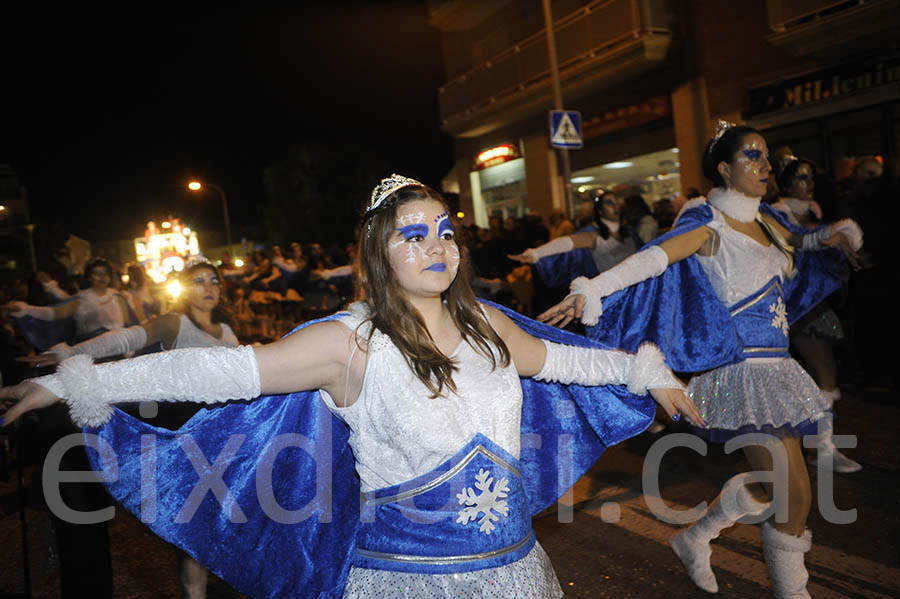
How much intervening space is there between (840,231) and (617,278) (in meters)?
1.56

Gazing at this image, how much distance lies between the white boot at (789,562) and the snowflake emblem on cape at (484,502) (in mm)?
1663

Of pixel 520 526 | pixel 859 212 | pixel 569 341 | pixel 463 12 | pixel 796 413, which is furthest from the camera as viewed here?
pixel 463 12

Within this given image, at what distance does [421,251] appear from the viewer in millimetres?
2260

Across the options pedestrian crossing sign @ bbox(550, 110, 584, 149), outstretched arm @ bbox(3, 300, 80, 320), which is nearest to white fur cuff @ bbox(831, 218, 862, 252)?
pedestrian crossing sign @ bbox(550, 110, 584, 149)

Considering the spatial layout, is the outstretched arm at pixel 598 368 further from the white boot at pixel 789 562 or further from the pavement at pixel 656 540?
the pavement at pixel 656 540

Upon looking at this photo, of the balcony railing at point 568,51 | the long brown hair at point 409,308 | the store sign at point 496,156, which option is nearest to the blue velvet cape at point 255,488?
the long brown hair at point 409,308

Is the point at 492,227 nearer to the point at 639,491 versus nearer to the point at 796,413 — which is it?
the point at 639,491

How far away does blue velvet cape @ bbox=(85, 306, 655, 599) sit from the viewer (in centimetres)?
235

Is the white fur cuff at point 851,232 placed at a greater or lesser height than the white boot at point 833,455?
greater

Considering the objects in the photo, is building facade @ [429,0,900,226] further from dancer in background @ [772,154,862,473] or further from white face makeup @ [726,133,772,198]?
white face makeup @ [726,133,772,198]

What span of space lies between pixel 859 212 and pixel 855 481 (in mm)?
3635

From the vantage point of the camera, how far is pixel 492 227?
1296 centimetres

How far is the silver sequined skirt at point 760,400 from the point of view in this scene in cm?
327

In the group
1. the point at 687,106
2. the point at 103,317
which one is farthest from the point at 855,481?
the point at 687,106
